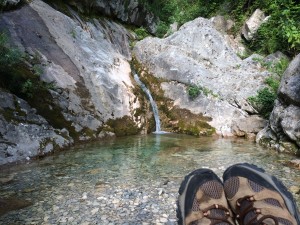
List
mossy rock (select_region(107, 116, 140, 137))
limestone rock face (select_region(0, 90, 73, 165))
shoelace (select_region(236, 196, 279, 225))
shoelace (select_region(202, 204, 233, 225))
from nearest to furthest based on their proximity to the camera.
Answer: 1. shoelace (select_region(236, 196, 279, 225))
2. shoelace (select_region(202, 204, 233, 225))
3. limestone rock face (select_region(0, 90, 73, 165))
4. mossy rock (select_region(107, 116, 140, 137))

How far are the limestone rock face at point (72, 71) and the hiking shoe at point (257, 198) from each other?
17.6ft

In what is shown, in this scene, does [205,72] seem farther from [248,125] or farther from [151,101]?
[248,125]

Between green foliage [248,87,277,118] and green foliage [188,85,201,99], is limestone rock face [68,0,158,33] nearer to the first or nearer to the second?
green foliage [188,85,201,99]

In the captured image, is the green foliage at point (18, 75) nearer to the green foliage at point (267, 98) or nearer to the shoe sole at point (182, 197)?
the shoe sole at point (182, 197)

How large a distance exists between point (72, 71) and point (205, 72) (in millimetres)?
5659

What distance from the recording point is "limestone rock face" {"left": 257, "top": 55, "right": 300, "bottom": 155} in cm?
767

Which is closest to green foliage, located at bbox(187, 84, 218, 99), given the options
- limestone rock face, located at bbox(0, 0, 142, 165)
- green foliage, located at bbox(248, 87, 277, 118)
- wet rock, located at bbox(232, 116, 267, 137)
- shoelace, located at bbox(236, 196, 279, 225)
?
green foliage, located at bbox(248, 87, 277, 118)

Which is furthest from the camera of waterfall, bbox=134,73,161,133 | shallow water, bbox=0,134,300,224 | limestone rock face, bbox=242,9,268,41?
limestone rock face, bbox=242,9,268,41

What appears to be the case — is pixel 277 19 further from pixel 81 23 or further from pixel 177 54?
pixel 81 23

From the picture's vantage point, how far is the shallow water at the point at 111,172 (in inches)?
159

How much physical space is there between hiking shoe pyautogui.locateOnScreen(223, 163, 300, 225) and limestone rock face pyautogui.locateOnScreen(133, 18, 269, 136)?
760 centimetres

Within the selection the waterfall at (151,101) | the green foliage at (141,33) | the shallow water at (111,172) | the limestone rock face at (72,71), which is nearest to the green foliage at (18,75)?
the limestone rock face at (72,71)

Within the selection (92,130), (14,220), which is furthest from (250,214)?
(92,130)

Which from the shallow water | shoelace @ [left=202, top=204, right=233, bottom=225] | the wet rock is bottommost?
the shallow water
